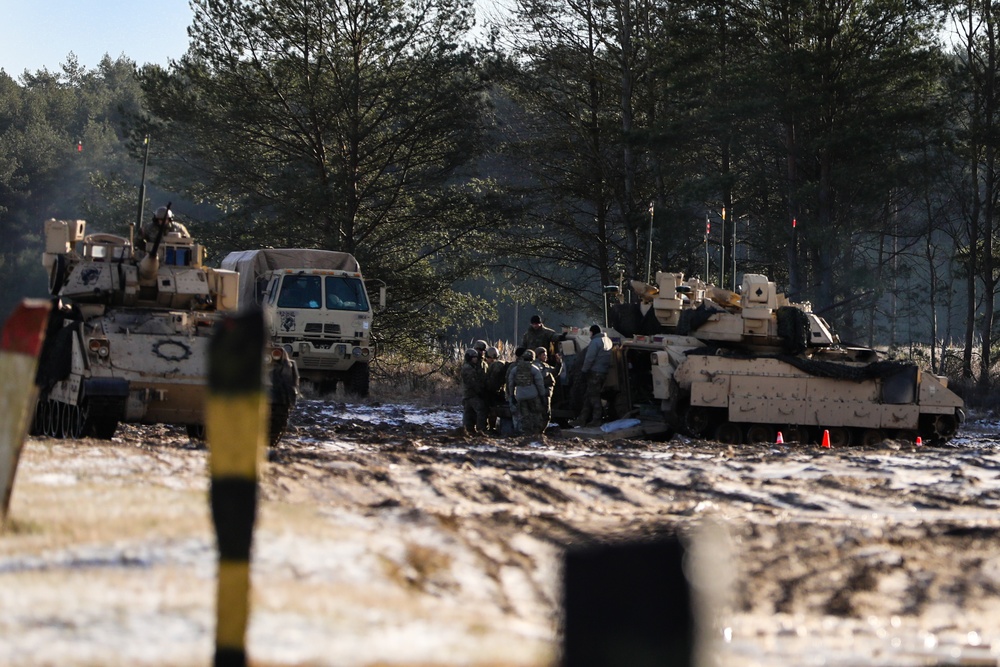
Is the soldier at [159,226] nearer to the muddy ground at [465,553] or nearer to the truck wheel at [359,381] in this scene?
the muddy ground at [465,553]

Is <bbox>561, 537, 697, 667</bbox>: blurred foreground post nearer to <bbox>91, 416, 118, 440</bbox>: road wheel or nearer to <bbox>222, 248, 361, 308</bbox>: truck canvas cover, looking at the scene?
<bbox>91, 416, 118, 440</bbox>: road wheel

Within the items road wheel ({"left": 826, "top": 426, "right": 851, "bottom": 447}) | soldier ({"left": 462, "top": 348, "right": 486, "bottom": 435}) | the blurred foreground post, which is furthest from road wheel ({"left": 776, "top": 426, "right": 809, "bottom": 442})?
the blurred foreground post

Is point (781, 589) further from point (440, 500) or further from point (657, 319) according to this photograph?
point (657, 319)

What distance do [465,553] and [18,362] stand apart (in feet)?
7.22

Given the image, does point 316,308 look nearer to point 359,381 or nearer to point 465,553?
point 359,381

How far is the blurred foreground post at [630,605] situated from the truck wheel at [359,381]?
21817mm

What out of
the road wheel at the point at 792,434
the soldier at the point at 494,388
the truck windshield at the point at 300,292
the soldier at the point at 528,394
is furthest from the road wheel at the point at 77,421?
the road wheel at the point at 792,434

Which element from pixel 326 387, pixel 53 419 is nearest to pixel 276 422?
pixel 53 419

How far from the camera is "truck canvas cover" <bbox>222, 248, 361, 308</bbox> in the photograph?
2444 centimetres

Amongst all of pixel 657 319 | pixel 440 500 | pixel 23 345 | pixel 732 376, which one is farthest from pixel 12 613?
pixel 657 319

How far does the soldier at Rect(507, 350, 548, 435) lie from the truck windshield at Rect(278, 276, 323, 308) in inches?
305

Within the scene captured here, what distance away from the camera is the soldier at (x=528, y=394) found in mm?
16953

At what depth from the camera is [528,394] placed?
16.9 metres

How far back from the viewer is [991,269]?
31688 millimetres
